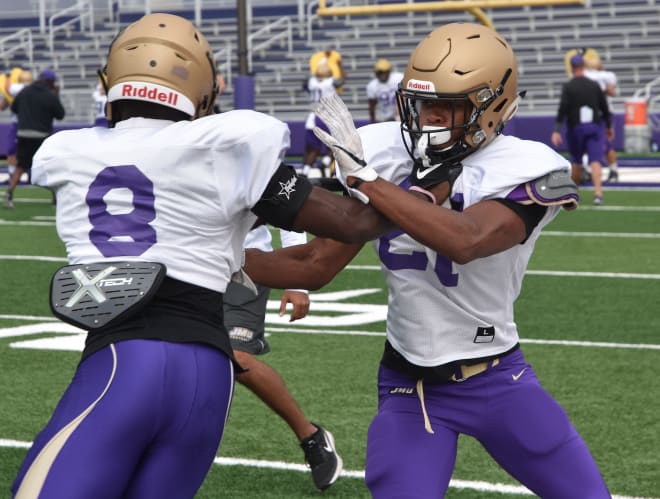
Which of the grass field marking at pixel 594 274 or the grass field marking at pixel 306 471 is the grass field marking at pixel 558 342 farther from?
the grass field marking at pixel 306 471

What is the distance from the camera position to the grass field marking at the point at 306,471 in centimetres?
486

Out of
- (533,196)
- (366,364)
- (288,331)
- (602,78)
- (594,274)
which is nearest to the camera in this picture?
(533,196)

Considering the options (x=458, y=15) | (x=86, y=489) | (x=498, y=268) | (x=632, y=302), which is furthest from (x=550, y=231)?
(x=458, y=15)

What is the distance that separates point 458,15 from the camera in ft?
97.1

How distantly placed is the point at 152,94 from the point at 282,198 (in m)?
0.37

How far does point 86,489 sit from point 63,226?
0.64 m

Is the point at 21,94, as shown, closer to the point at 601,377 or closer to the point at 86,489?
the point at 601,377

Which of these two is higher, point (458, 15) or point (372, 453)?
point (372, 453)

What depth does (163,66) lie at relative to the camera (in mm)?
3031

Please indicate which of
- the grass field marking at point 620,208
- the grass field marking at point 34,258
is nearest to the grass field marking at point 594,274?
the grass field marking at point 34,258

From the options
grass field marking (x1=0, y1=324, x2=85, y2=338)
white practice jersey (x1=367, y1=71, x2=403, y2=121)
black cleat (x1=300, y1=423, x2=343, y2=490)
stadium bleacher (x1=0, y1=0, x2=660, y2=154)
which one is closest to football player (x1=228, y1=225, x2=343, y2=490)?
black cleat (x1=300, y1=423, x2=343, y2=490)

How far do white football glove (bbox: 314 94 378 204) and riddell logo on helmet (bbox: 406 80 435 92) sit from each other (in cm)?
28

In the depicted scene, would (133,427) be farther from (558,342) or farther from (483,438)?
(558,342)

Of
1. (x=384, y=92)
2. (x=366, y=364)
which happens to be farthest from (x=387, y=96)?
(x=366, y=364)
